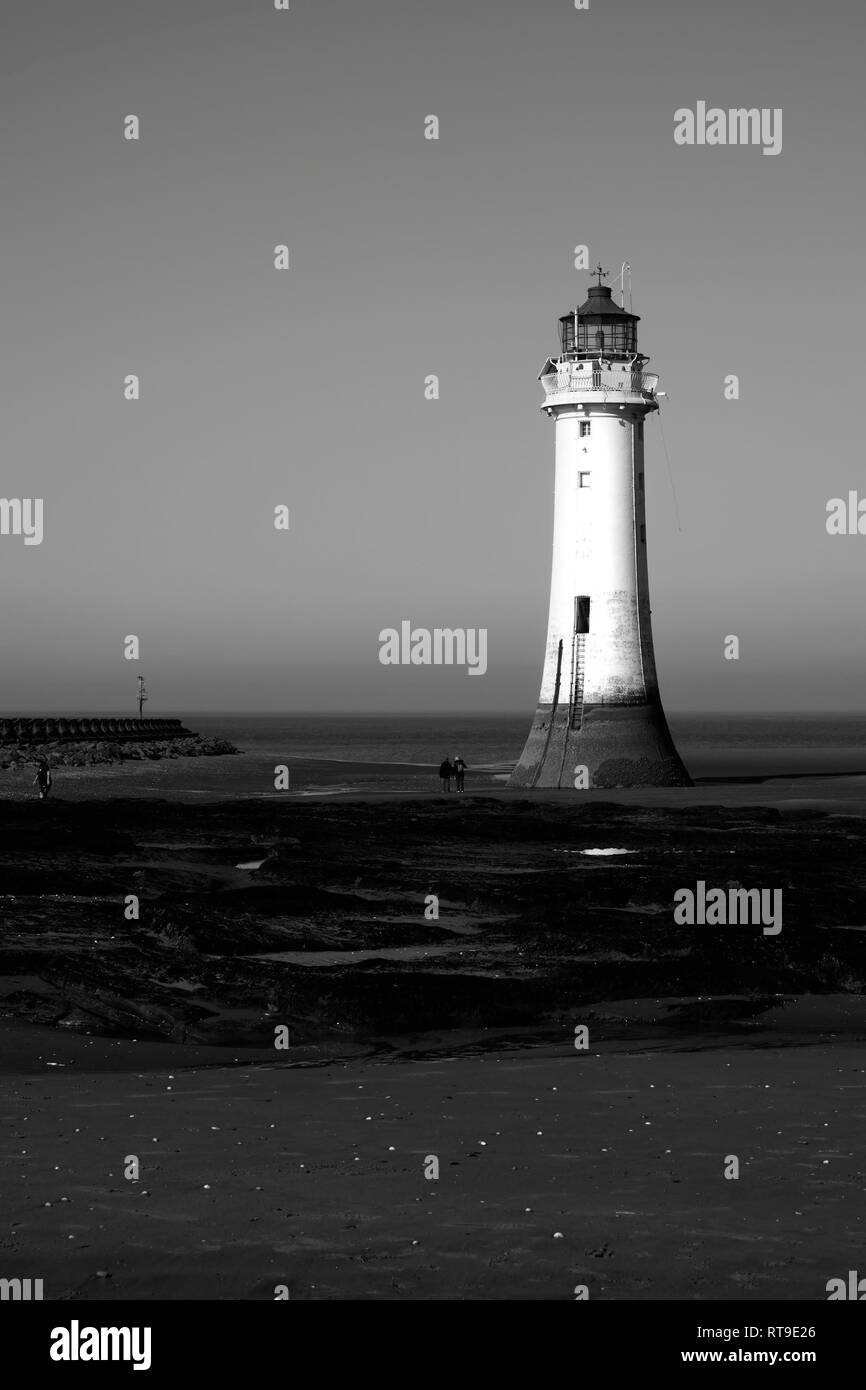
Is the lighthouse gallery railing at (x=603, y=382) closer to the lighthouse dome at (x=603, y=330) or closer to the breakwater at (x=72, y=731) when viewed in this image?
the lighthouse dome at (x=603, y=330)

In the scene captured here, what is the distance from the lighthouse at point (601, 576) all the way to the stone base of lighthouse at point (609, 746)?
27mm

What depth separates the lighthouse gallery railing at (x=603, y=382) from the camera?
146ft

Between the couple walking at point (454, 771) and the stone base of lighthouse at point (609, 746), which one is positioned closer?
the stone base of lighthouse at point (609, 746)

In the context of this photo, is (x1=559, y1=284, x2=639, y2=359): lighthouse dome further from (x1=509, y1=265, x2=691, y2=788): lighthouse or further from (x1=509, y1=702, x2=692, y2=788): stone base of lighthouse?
(x1=509, y1=702, x2=692, y2=788): stone base of lighthouse

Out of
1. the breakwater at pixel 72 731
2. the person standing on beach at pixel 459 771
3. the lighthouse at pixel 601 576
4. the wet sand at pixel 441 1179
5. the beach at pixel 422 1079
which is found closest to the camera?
the wet sand at pixel 441 1179

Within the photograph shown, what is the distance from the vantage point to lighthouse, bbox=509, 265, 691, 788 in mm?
44312

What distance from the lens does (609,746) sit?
44812 millimetres

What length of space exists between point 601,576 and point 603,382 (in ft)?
16.9

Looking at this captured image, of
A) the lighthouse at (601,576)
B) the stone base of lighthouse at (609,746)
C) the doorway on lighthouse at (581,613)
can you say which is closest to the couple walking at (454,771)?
the stone base of lighthouse at (609,746)

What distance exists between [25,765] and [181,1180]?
56.6m

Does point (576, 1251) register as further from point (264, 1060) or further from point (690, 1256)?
point (264, 1060)

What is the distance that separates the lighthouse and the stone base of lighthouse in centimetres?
3

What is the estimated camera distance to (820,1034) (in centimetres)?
1362
